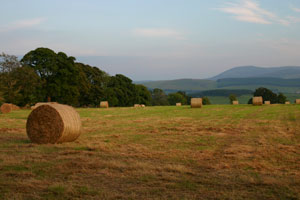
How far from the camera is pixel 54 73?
5334 cm

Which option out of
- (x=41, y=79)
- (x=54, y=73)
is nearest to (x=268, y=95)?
(x=54, y=73)

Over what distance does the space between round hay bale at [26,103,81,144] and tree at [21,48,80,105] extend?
123 feet

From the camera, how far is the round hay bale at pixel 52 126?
14266mm

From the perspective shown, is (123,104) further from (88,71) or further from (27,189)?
(27,189)

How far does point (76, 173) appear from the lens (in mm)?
8727

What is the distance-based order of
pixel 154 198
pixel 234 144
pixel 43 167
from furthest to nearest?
1. pixel 234 144
2. pixel 43 167
3. pixel 154 198

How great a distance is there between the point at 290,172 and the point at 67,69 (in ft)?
160

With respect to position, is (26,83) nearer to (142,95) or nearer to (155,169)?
(142,95)

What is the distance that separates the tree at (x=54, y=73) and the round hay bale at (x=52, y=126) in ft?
123

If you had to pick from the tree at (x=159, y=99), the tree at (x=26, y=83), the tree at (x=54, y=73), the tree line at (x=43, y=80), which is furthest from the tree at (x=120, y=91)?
the tree at (x=159, y=99)

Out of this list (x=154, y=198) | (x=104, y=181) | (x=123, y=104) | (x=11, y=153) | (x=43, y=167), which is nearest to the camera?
(x=154, y=198)

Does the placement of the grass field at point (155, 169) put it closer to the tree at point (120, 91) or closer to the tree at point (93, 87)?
the tree at point (93, 87)

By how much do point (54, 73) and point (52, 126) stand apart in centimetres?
4080

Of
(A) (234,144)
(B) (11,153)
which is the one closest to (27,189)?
(B) (11,153)
